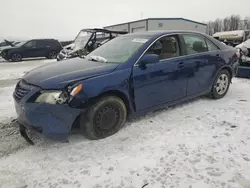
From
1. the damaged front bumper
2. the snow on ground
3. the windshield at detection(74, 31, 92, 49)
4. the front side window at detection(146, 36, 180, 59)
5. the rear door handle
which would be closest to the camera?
the snow on ground

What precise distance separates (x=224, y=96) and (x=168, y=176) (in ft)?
11.2

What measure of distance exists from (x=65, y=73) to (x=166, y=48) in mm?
1843

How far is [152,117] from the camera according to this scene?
393 centimetres

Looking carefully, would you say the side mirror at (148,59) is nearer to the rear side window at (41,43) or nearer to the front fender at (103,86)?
the front fender at (103,86)

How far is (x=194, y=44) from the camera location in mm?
4254

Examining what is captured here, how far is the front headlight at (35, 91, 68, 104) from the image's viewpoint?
8.92ft

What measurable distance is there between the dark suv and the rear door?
47.9ft

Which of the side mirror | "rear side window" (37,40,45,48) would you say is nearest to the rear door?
the side mirror

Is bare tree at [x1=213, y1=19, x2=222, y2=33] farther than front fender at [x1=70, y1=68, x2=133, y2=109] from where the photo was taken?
Yes

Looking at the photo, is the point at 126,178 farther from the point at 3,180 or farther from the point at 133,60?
the point at 133,60

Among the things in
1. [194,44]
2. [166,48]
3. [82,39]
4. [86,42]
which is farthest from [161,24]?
[166,48]

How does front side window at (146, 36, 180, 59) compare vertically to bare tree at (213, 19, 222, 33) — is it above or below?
below

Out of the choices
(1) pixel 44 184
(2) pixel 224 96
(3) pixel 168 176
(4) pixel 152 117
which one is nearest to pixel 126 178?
(3) pixel 168 176

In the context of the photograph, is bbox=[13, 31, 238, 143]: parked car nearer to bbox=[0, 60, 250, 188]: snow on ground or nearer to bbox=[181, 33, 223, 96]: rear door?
bbox=[181, 33, 223, 96]: rear door
